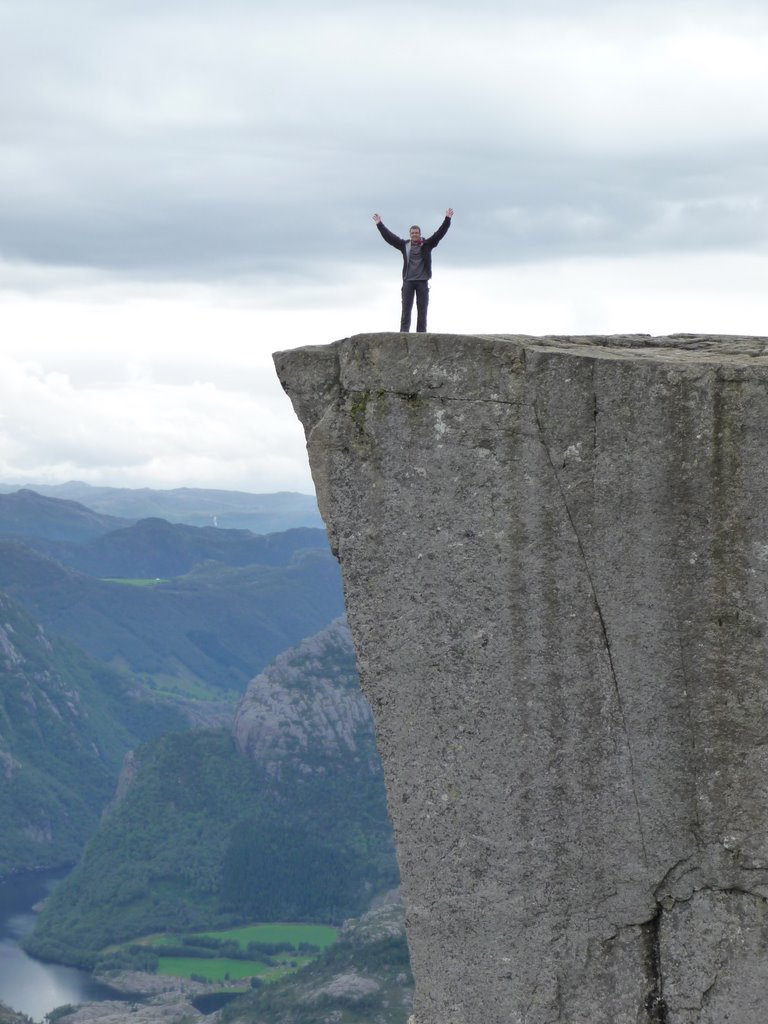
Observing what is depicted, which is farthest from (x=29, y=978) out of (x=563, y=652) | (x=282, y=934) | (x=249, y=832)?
(x=563, y=652)

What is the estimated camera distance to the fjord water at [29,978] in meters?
130

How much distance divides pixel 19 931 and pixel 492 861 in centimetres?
16150

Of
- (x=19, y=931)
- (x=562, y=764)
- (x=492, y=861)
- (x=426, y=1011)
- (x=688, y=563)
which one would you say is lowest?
(x=19, y=931)

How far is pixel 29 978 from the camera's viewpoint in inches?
5546

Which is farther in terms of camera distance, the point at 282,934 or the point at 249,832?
the point at 249,832

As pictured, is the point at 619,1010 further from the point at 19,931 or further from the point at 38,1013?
the point at 19,931

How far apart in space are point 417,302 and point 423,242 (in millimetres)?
557

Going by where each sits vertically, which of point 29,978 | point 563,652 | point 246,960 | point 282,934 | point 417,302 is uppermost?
point 417,302

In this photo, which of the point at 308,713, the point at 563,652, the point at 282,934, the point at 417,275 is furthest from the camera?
the point at 308,713

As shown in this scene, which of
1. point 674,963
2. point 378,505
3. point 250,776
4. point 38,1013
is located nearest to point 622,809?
point 674,963

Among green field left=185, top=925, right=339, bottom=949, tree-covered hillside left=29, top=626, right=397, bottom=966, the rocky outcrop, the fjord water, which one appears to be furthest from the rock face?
the rocky outcrop

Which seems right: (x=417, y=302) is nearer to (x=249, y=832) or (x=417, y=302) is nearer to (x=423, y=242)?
(x=423, y=242)

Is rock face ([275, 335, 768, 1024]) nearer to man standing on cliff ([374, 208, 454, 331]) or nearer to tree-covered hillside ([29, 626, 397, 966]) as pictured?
man standing on cliff ([374, 208, 454, 331])

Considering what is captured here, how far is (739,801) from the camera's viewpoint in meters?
7.91
